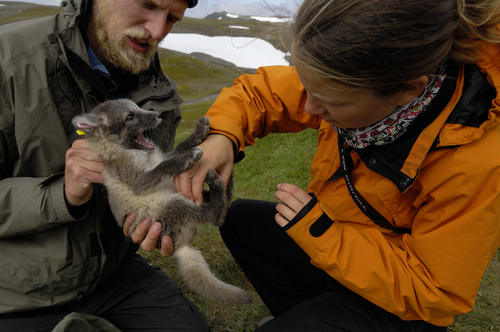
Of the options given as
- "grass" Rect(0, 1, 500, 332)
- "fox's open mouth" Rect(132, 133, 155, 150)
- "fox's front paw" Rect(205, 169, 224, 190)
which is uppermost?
"fox's front paw" Rect(205, 169, 224, 190)

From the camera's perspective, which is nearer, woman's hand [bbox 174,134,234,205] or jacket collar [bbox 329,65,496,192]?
jacket collar [bbox 329,65,496,192]

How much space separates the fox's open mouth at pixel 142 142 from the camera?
3.20 meters

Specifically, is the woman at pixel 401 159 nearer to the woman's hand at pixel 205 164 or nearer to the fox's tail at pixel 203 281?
the woman's hand at pixel 205 164

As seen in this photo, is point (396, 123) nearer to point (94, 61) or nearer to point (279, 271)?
point (279, 271)

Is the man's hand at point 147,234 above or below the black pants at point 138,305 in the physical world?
above

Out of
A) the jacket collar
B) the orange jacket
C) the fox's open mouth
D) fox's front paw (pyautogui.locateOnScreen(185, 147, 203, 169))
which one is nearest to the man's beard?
the fox's open mouth

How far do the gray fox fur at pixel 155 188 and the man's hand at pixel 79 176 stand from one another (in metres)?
0.22

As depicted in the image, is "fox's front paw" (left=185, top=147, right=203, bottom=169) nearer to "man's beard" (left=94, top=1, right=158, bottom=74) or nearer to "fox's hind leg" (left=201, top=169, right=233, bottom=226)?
"fox's hind leg" (left=201, top=169, right=233, bottom=226)

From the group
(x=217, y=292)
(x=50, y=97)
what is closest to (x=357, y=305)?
(x=217, y=292)

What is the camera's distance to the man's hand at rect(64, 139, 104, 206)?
2385 mm

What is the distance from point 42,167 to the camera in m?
2.65

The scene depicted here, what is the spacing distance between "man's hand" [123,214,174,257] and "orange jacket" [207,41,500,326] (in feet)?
3.99

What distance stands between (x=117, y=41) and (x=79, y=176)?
55.2 inches

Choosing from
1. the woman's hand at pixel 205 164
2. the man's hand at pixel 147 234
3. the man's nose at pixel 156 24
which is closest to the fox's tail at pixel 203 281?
the man's hand at pixel 147 234
